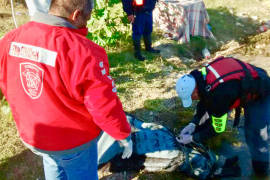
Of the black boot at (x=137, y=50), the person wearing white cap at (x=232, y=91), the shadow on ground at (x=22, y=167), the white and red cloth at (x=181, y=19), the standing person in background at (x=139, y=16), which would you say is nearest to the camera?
the person wearing white cap at (x=232, y=91)

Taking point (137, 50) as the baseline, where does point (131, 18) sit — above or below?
above

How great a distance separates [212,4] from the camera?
8.30 m

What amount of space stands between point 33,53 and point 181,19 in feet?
17.1

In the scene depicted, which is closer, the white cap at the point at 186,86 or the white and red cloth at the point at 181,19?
the white cap at the point at 186,86

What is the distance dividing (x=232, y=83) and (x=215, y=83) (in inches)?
6.4

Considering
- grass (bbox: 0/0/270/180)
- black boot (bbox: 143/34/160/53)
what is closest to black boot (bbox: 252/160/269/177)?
grass (bbox: 0/0/270/180)

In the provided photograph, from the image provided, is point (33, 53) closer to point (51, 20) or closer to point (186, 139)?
point (51, 20)

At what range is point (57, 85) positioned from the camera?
1.37 m

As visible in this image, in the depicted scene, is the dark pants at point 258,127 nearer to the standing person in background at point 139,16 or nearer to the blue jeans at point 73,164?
the blue jeans at point 73,164

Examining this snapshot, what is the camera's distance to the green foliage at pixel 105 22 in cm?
452

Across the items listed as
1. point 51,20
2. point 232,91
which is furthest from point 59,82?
point 232,91

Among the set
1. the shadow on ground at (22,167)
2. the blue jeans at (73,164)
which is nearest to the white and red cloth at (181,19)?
the shadow on ground at (22,167)

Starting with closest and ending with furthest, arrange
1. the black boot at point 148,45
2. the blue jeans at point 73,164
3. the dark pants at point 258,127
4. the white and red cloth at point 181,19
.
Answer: the blue jeans at point 73,164 → the dark pants at point 258,127 → the black boot at point 148,45 → the white and red cloth at point 181,19

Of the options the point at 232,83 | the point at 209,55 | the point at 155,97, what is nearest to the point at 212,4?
the point at 209,55
